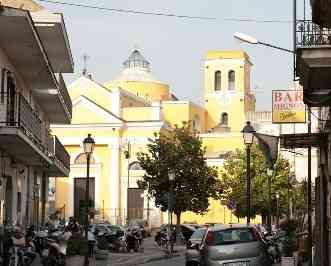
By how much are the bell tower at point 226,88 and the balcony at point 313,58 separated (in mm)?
86608

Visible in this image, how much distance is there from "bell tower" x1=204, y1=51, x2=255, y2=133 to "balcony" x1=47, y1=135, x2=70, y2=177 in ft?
191

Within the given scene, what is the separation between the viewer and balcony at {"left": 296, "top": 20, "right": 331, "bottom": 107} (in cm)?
1400

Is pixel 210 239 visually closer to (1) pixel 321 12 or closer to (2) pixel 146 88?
(1) pixel 321 12

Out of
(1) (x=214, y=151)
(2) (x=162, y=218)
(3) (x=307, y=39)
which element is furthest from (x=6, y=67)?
(1) (x=214, y=151)

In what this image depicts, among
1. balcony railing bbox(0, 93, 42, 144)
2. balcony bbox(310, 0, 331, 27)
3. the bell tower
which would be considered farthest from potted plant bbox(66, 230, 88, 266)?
the bell tower

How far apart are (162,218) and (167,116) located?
61.3 feet

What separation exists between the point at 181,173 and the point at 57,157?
16789 millimetres

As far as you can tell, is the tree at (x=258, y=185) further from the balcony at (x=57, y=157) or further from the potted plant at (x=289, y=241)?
the potted plant at (x=289, y=241)

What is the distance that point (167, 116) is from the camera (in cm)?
9625

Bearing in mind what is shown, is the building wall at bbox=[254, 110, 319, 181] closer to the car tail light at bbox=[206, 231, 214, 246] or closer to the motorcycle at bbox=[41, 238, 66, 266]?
the motorcycle at bbox=[41, 238, 66, 266]

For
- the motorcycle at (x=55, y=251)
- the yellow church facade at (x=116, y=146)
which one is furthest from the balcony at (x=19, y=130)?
the yellow church facade at (x=116, y=146)

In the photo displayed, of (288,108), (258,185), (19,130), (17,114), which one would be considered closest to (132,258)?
(17,114)

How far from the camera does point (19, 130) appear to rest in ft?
83.7

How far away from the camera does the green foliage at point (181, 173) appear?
56.7m
